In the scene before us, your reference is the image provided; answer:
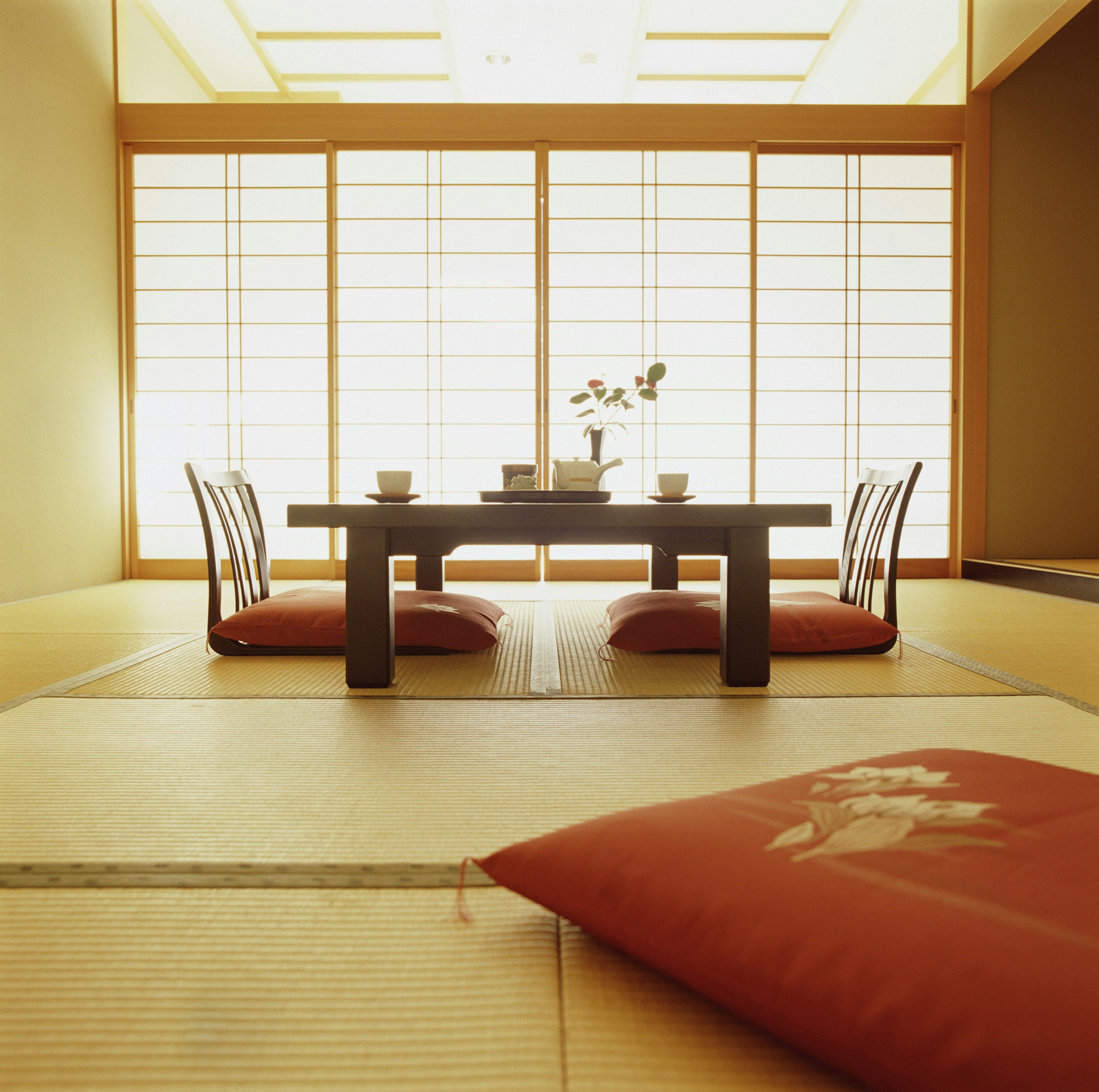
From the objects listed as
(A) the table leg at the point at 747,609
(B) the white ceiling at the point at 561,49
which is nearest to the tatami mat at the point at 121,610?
(A) the table leg at the point at 747,609

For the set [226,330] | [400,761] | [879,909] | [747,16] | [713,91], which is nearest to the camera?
[879,909]

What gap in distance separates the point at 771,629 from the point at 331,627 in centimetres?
136

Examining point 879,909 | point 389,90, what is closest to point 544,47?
point 389,90

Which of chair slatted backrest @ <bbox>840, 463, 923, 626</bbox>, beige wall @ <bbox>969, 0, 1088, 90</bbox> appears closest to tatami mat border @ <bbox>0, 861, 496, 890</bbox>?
chair slatted backrest @ <bbox>840, 463, 923, 626</bbox>

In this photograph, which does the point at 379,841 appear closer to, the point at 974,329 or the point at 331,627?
the point at 331,627

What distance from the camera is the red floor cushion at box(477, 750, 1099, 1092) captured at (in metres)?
0.55

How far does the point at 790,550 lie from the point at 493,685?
359 centimetres

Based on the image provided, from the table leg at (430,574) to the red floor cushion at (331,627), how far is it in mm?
793

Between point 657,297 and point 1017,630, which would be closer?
point 1017,630

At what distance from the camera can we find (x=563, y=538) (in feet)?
7.01

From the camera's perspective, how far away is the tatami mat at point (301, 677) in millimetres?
1989

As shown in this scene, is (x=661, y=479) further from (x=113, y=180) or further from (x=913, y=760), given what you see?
(x=113, y=180)

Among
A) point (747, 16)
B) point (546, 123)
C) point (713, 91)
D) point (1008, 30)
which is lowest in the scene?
point (546, 123)

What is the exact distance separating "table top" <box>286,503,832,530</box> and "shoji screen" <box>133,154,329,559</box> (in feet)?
10.7
